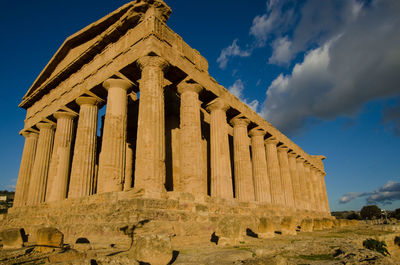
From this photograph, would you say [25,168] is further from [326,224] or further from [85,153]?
[326,224]

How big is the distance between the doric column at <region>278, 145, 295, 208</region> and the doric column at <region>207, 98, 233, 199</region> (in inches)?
489

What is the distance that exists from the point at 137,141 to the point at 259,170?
43.3 ft

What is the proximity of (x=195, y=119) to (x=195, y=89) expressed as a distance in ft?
6.38

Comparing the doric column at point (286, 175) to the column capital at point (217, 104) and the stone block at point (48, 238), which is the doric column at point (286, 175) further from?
the stone block at point (48, 238)

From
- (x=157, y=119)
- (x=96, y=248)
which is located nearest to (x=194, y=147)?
(x=157, y=119)

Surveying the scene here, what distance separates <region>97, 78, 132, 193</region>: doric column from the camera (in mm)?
12766

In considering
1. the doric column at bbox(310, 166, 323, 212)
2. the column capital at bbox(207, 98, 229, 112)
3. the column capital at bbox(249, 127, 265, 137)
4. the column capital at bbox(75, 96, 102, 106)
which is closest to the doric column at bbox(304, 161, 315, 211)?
the doric column at bbox(310, 166, 323, 212)

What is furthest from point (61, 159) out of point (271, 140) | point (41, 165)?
point (271, 140)

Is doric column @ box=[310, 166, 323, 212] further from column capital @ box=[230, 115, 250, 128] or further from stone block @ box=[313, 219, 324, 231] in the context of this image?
column capital @ box=[230, 115, 250, 128]

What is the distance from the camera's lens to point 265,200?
21.5 metres

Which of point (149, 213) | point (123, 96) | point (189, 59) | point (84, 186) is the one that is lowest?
point (149, 213)

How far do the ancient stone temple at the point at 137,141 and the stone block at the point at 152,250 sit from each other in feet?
11.3

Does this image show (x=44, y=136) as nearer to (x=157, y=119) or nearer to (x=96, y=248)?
(x=157, y=119)

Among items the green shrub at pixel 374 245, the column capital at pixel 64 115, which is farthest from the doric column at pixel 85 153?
the green shrub at pixel 374 245
